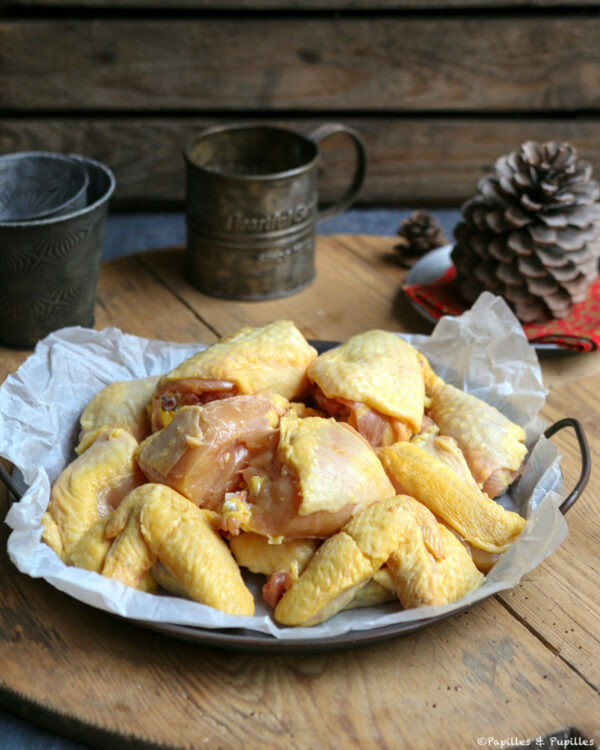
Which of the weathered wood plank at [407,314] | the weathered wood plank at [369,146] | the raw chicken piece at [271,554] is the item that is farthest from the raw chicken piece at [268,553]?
the weathered wood plank at [369,146]

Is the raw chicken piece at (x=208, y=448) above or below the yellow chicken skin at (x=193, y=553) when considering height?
above

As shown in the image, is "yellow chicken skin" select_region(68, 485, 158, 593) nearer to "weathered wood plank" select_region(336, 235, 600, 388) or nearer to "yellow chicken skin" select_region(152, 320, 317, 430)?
"yellow chicken skin" select_region(152, 320, 317, 430)

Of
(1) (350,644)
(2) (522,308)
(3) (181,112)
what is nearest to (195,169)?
(2) (522,308)

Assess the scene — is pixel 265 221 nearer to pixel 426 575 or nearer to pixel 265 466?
pixel 265 466

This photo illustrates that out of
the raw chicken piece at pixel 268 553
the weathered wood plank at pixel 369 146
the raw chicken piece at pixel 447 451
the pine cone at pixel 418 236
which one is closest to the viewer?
the raw chicken piece at pixel 268 553

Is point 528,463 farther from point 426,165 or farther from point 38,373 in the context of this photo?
point 426,165

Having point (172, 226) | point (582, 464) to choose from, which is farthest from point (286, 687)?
point (172, 226)

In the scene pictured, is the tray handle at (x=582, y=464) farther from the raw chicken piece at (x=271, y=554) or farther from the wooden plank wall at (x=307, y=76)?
the wooden plank wall at (x=307, y=76)
